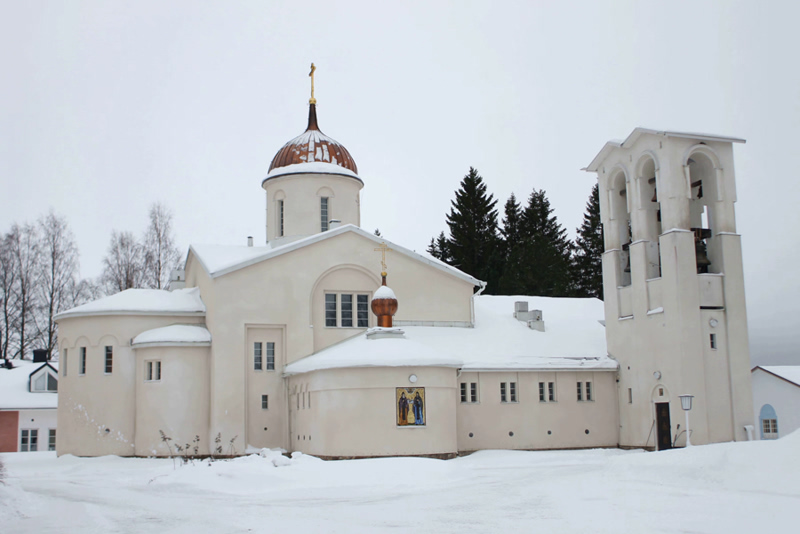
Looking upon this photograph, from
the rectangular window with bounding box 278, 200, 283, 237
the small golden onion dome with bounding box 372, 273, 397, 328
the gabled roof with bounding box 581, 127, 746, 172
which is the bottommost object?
the small golden onion dome with bounding box 372, 273, 397, 328

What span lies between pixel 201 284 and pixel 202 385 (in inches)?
176

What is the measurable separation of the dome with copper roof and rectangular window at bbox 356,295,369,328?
6474 millimetres

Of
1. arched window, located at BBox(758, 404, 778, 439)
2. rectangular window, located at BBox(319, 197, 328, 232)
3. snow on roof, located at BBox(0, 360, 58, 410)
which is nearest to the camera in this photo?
rectangular window, located at BBox(319, 197, 328, 232)

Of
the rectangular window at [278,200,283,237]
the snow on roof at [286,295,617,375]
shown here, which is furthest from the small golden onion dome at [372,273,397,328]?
the rectangular window at [278,200,283,237]

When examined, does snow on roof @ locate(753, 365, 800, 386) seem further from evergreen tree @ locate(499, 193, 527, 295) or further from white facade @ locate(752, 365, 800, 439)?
evergreen tree @ locate(499, 193, 527, 295)

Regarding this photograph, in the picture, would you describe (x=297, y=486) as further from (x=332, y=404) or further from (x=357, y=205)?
(x=357, y=205)

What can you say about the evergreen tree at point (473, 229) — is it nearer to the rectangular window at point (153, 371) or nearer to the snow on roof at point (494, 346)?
the snow on roof at point (494, 346)

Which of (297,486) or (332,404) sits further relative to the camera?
(332,404)

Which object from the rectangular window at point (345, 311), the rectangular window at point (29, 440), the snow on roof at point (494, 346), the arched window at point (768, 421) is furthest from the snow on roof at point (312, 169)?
the arched window at point (768, 421)

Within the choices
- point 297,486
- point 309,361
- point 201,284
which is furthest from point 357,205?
point 297,486

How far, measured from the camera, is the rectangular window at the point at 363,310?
33281 mm

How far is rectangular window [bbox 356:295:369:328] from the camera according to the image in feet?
109

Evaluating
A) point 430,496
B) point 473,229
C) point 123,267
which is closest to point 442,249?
point 473,229

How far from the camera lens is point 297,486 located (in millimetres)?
20469
